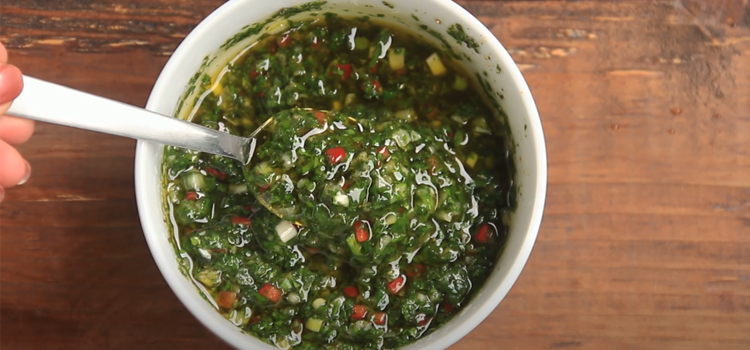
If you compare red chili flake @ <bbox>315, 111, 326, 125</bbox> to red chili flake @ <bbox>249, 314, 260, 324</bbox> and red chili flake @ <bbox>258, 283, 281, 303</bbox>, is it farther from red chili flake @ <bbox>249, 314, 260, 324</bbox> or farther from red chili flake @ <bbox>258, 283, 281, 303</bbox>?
red chili flake @ <bbox>249, 314, 260, 324</bbox>

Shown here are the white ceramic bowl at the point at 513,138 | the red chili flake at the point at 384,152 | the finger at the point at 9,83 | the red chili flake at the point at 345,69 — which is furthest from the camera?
the red chili flake at the point at 345,69

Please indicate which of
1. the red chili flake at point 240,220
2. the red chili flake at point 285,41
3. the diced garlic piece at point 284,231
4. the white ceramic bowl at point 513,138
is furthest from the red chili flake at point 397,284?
the red chili flake at point 285,41

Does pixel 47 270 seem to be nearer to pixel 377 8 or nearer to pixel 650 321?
pixel 377 8

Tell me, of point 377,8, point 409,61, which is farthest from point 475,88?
point 377,8

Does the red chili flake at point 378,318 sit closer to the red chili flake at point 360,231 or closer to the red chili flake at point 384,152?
the red chili flake at point 360,231

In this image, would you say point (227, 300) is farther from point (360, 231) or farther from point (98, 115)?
point (98, 115)

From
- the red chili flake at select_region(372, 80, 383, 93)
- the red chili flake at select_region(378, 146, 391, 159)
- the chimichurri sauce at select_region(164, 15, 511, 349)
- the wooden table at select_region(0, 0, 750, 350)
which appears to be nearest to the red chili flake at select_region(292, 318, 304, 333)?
the chimichurri sauce at select_region(164, 15, 511, 349)
